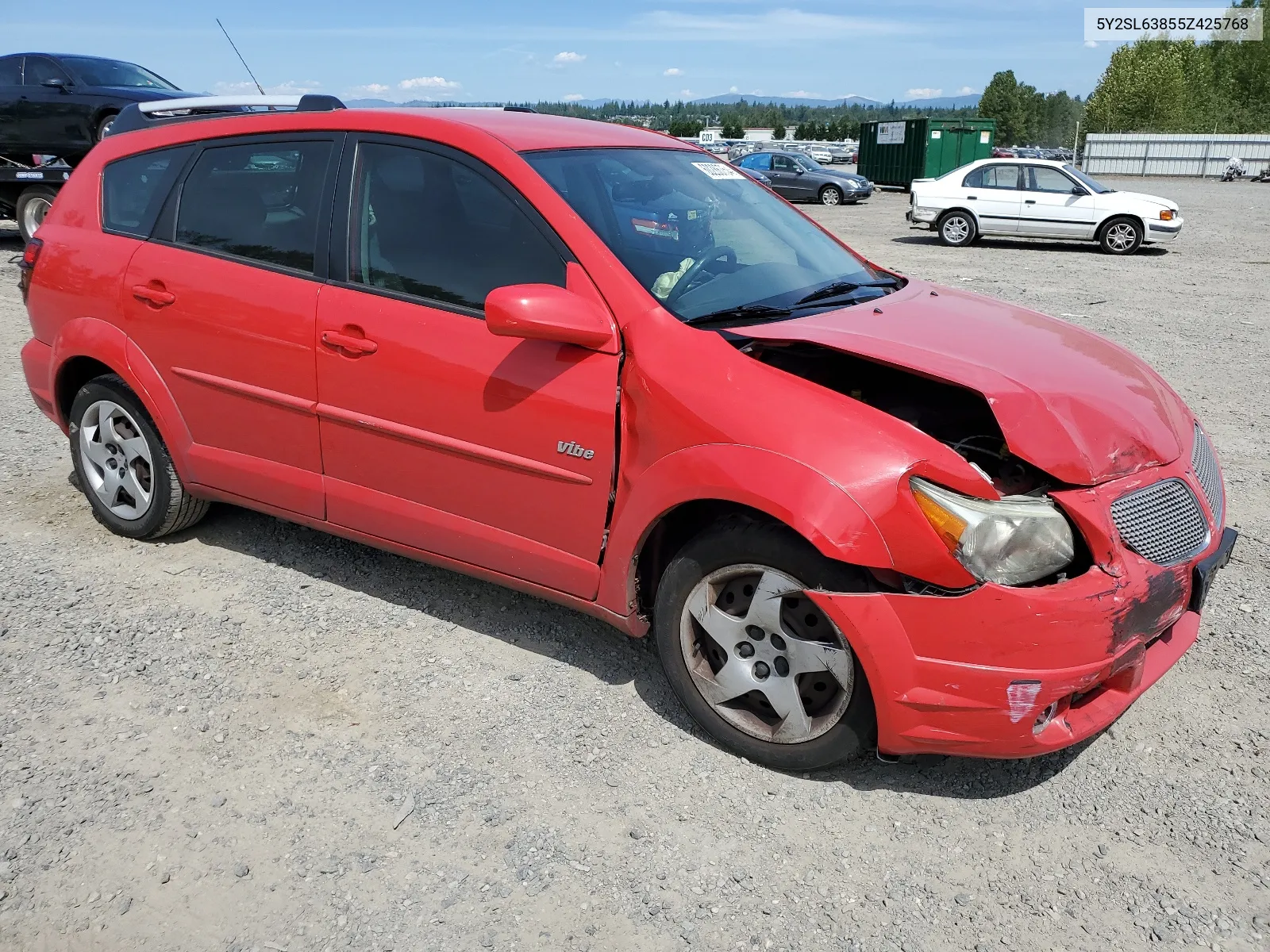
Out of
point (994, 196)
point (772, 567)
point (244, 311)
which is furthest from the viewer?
point (994, 196)

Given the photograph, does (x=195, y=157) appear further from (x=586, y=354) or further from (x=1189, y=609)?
(x=1189, y=609)

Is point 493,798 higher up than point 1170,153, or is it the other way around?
point 1170,153

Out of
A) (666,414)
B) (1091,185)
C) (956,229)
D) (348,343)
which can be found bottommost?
(956,229)

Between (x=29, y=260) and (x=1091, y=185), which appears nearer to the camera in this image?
(x=29, y=260)

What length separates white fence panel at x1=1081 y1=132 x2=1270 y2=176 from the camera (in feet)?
129

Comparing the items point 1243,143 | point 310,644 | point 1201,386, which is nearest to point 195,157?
point 310,644

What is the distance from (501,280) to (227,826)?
180cm

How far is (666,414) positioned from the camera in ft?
9.77

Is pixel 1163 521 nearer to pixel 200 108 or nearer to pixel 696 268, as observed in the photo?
pixel 696 268

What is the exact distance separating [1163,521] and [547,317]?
1.84 m

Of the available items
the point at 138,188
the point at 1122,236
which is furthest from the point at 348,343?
the point at 1122,236

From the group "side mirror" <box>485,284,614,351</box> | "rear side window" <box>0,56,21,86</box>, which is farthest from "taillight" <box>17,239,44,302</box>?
"rear side window" <box>0,56,21,86</box>

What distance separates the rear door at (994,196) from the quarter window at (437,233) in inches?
616

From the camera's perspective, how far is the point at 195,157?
4094mm
